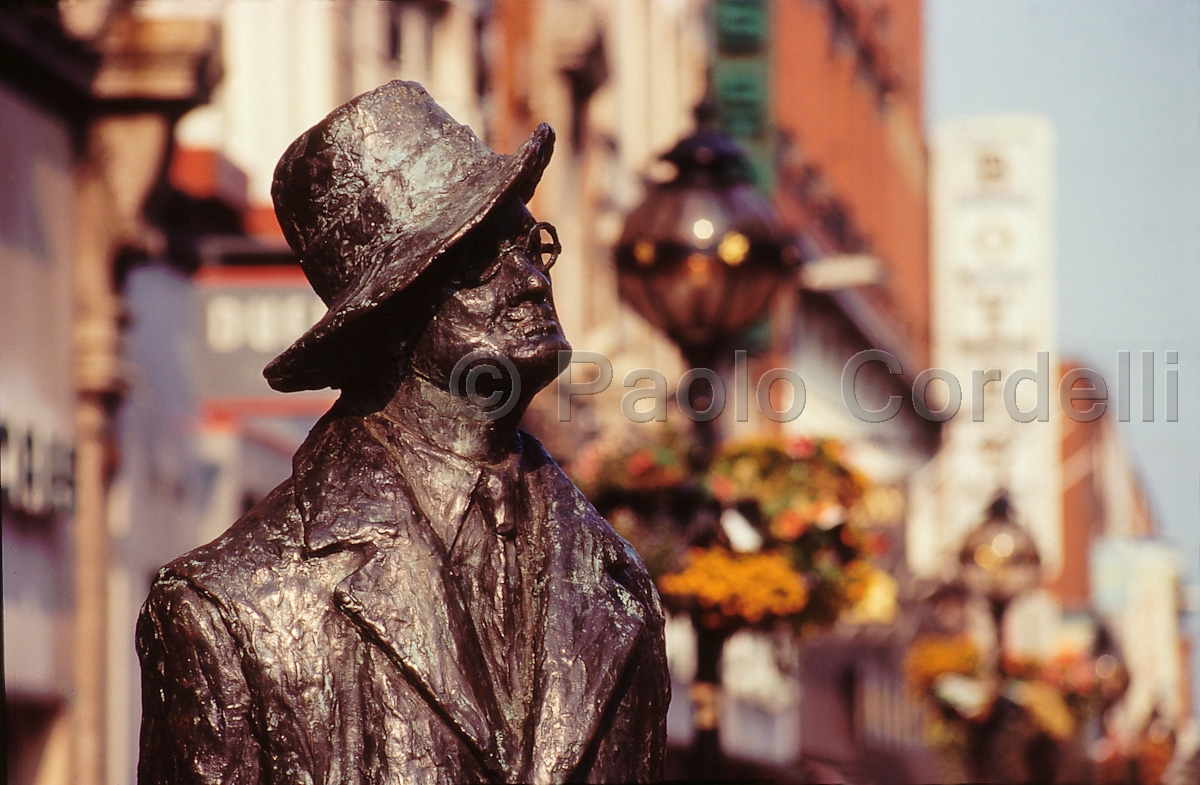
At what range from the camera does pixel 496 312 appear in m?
3.75

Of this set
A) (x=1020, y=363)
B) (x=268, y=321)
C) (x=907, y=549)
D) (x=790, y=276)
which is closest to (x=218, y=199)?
(x=268, y=321)

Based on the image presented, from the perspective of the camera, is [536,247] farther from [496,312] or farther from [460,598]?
[460,598]

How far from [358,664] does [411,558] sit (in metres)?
0.17

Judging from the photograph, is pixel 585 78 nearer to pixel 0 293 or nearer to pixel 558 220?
pixel 558 220

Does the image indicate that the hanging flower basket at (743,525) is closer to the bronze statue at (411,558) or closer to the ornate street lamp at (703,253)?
the ornate street lamp at (703,253)

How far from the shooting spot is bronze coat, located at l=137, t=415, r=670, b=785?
3539 millimetres

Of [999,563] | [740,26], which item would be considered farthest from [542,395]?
[740,26]

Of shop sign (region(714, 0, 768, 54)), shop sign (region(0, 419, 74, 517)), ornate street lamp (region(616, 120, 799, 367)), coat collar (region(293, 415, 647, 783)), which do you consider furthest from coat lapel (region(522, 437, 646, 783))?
shop sign (region(714, 0, 768, 54))

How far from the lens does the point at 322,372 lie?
3801mm

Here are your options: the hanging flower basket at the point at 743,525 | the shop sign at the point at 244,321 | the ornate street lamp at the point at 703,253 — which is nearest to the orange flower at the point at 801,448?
the hanging flower basket at the point at 743,525

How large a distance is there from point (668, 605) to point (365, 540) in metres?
6.47

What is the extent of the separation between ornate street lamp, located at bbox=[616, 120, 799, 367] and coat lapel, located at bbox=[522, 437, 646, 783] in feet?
22.0

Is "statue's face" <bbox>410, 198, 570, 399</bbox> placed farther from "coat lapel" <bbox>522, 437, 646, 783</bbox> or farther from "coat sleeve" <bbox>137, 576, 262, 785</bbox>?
"coat sleeve" <bbox>137, 576, 262, 785</bbox>

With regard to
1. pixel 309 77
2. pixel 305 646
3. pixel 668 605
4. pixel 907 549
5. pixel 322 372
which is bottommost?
pixel 907 549
